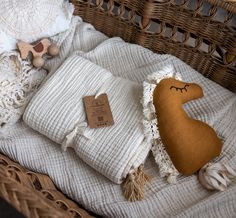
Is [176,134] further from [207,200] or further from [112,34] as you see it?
[112,34]

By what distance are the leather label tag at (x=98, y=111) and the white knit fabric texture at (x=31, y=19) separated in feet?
1.10

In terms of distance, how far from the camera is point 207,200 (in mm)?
812

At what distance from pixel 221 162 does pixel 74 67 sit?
52cm

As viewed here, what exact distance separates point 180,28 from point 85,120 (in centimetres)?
45

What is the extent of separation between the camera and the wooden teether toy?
0.81 m

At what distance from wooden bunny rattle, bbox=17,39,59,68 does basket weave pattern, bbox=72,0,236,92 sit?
0.21m

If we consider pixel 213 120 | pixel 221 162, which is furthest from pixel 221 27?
pixel 221 162

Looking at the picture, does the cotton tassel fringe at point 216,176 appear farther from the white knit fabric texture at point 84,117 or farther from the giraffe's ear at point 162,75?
the giraffe's ear at point 162,75

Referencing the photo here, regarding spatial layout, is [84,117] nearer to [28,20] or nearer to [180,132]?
[180,132]

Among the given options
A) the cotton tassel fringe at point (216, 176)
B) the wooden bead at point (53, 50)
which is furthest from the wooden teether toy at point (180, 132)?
the wooden bead at point (53, 50)

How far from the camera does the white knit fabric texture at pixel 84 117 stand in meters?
0.84

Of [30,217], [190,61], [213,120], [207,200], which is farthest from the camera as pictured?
[190,61]

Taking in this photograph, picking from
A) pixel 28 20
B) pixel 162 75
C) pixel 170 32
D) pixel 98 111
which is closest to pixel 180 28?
pixel 170 32

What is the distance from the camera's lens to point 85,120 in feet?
3.00
